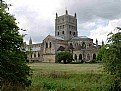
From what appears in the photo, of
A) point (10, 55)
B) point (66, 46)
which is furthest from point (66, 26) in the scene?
point (10, 55)

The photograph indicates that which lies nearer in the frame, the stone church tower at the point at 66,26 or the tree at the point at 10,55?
the tree at the point at 10,55

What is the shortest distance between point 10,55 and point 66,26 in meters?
134

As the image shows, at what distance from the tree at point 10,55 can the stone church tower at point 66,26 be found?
129192 millimetres

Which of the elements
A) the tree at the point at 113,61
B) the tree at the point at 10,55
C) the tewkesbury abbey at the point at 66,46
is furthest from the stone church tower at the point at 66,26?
the tree at the point at 10,55

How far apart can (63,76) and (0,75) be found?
18363 mm

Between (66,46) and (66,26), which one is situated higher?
→ (66,26)

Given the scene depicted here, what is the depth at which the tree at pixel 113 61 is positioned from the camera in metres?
14.8

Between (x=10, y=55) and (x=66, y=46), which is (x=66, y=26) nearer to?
(x=66, y=46)

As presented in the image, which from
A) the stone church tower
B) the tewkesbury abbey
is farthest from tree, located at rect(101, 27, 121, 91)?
the stone church tower

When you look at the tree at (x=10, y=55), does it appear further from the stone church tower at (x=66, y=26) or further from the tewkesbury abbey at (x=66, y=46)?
the stone church tower at (x=66, y=26)

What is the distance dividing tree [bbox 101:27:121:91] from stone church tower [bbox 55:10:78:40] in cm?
12653

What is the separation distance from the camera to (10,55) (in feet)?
40.0

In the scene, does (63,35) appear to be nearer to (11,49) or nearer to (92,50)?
(92,50)

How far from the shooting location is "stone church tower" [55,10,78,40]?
475 feet
